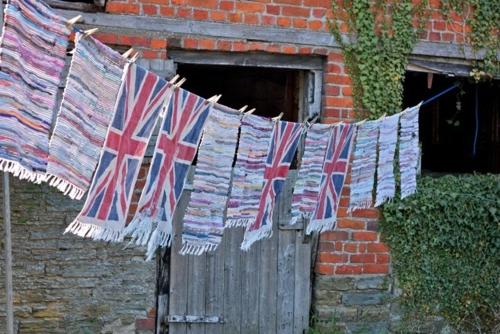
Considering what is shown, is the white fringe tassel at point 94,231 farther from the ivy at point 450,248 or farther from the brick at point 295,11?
the ivy at point 450,248

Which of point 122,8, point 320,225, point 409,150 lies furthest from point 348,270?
point 122,8

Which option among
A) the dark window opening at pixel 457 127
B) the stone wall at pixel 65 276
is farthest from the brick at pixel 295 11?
the dark window opening at pixel 457 127

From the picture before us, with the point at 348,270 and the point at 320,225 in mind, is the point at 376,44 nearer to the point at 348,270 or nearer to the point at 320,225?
the point at 320,225

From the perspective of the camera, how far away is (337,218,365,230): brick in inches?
258

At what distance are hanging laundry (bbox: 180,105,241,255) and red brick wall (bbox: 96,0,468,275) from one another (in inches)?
55.3

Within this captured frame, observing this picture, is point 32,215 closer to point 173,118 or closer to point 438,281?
point 173,118

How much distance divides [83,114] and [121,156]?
0.31 metres

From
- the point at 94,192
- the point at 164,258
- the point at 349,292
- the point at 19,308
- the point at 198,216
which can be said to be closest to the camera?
the point at 94,192

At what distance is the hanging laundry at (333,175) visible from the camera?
5.77 m

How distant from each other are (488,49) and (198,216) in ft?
11.8

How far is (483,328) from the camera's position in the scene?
23.3 ft

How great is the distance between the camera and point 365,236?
6.63 m

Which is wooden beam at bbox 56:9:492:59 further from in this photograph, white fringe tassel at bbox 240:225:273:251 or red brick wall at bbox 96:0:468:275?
white fringe tassel at bbox 240:225:273:251

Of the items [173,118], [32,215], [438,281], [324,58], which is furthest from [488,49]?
[32,215]
